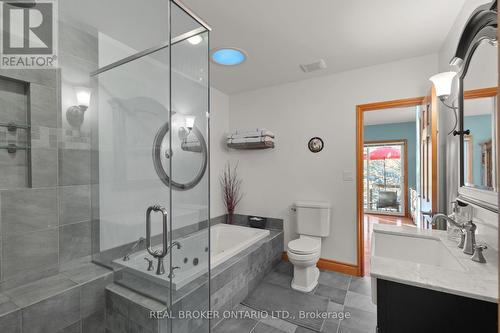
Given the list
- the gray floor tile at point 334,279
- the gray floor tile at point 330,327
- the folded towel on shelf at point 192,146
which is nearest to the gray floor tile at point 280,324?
the gray floor tile at point 330,327

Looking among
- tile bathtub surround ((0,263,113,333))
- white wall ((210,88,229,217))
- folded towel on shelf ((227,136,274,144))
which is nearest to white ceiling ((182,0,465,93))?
white wall ((210,88,229,217))

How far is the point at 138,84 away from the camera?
179 cm

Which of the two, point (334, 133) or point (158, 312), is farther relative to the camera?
point (334, 133)

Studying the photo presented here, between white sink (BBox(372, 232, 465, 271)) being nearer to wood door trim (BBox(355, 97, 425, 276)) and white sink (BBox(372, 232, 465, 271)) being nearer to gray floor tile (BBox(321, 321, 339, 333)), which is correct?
gray floor tile (BBox(321, 321, 339, 333))

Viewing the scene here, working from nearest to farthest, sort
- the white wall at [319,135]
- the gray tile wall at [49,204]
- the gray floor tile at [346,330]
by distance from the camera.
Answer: the gray tile wall at [49,204]
the gray floor tile at [346,330]
the white wall at [319,135]

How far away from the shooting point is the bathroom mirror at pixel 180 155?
4.73ft

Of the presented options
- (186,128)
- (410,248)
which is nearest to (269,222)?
(410,248)

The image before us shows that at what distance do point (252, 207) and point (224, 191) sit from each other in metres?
0.50

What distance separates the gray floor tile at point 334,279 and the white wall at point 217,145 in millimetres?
1632

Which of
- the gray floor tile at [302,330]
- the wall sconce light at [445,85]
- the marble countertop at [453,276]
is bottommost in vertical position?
the gray floor tile at [302,330]

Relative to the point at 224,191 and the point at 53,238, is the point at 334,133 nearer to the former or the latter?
the point at 224,191

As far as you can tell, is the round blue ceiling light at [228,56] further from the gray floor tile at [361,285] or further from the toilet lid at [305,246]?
the gray floor tile at [361,285]

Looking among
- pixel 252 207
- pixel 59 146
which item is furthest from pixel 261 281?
pixel 59 146

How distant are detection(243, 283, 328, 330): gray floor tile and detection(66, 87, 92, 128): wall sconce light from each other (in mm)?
2168
